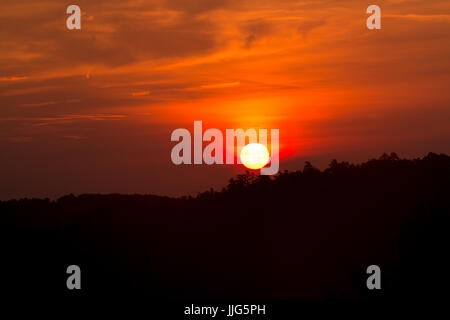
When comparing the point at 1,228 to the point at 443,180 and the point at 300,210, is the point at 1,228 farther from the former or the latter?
the point at 443,180

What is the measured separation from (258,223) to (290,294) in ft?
12.2

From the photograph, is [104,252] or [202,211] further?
[202,211]

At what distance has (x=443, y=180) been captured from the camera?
27.5 meters

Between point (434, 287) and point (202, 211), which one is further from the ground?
point (202, 211)

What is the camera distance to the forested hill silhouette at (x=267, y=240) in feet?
82.1

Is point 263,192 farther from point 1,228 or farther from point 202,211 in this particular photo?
point 1,228

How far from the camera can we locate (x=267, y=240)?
27219 mm

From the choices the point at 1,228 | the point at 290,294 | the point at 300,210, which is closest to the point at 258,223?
the point at 300,210

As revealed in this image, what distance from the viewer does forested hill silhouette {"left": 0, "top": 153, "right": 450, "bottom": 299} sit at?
25016 mm

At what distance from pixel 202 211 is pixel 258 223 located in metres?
2.47

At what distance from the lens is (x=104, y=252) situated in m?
27.5
